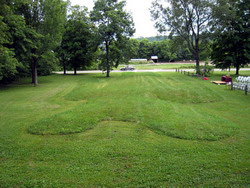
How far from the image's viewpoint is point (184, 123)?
7891 mm

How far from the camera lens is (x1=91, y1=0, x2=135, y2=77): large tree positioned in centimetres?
2717

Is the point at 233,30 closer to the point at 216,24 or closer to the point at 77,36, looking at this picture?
the point at 216,24

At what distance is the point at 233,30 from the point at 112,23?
16733mm

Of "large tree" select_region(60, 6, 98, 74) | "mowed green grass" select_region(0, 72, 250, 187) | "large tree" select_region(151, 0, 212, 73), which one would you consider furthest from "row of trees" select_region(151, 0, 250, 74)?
"mowed green grass" select_region(0, 72, 250, 187)

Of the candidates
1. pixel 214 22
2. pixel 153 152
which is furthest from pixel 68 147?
pixel 214 22

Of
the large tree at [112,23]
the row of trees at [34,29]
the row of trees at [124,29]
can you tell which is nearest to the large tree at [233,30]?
the row of trees at [124,29]

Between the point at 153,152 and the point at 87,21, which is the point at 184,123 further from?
the point at 87,21

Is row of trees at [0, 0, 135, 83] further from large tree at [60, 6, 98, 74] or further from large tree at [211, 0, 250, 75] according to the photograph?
large tree at [211, 0, 250, 75]

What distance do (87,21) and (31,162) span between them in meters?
34.1

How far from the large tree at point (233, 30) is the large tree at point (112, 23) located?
12.0 meters

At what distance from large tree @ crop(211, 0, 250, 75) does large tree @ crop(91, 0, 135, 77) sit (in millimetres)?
11994

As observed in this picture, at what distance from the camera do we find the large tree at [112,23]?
89.1ft

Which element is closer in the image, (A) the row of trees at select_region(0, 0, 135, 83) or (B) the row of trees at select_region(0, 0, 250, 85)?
(A) the row of trees at select_region(0, 0, 135, 83)

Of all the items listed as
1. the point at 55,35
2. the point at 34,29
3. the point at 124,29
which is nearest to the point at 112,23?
the point at 124,29
